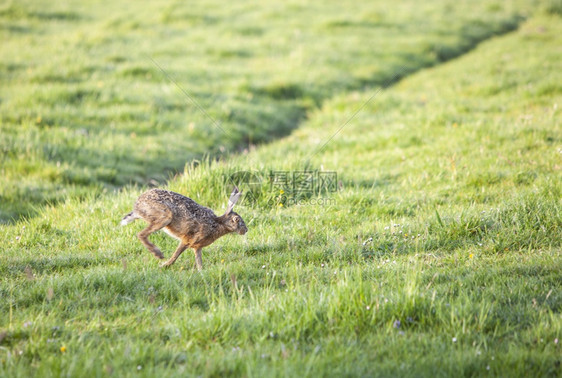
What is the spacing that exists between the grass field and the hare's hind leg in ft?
0.75

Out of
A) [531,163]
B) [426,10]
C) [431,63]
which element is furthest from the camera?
[426,10]

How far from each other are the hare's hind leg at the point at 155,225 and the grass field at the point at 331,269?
23 centimetres

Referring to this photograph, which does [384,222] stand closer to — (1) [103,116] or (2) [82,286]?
(2) [82,286]

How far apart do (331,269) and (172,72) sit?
437 inches

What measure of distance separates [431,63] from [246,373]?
56.3 ft

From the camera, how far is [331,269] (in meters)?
4.99

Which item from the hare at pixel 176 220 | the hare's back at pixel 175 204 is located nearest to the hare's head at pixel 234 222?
the hare at pixel 176 220

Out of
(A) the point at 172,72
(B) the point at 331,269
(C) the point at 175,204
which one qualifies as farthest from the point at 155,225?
(A) the point at 172,72

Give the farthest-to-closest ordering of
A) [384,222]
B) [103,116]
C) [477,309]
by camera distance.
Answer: [103,116] → [384,222] → [477,309]

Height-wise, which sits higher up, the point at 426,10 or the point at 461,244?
the point at 426,10

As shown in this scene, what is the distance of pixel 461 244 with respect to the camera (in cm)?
548

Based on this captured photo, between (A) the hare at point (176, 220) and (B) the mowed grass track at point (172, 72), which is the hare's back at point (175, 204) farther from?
(B) the mowed grass track at point (172, 72)

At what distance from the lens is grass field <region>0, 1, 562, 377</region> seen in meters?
3.52

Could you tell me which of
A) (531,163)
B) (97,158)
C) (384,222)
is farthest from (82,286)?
(531,163)
